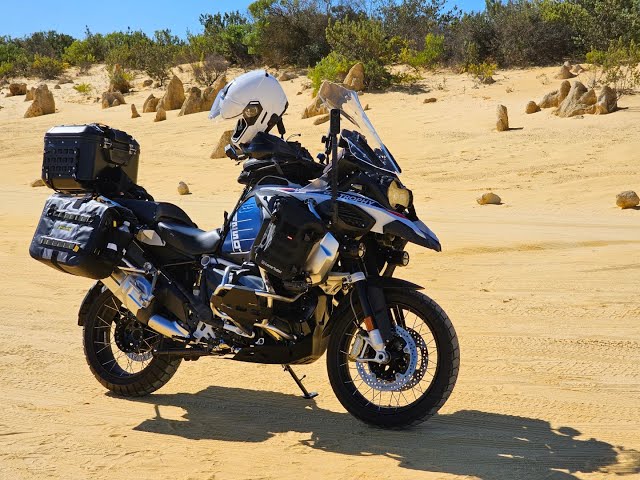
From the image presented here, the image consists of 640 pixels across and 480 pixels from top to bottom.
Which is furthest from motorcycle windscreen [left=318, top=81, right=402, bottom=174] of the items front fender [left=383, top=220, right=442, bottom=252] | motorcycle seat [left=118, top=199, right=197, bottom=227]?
motorcycle seat [left=118, top=199, right=197, bottom=227]

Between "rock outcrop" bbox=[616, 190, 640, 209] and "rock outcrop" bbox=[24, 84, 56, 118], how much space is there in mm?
18508

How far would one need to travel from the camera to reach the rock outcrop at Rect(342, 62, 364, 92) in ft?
71.6

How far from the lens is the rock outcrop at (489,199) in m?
12.8

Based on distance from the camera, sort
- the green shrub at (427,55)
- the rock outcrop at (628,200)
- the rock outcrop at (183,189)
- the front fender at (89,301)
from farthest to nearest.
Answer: the green shrub at (427,55) < the rock outcrop at (183,189) < the rock outcrop at (628,200) < the front fender at (89,301)

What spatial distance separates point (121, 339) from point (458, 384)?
2.07 metres

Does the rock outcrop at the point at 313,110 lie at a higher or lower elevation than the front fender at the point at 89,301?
higher

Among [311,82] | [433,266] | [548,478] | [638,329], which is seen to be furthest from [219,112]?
[311,82]

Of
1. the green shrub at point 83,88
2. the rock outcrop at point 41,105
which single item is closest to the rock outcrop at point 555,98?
the rock outcrop at point 41,105

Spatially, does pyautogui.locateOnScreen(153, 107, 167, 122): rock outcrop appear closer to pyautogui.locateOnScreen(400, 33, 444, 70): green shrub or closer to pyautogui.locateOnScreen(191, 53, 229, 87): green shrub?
pyautogui.locateOnScreen(191, 53, 229, 87): green shrub

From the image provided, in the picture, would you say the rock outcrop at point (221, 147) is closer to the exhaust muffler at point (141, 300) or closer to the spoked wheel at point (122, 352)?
the spoked wheel at point (122, 352)

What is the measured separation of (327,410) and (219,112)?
178cm

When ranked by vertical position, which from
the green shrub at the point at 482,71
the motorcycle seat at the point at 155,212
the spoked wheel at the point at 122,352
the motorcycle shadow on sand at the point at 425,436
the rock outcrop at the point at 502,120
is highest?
the green shrub at the point at 482,71

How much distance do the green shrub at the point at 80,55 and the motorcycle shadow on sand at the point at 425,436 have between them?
3125 cm

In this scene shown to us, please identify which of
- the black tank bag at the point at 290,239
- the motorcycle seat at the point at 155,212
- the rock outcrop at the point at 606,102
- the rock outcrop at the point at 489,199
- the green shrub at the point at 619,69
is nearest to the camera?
the black tank bag at the point at 290,239
